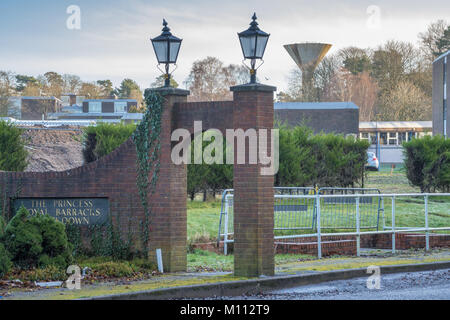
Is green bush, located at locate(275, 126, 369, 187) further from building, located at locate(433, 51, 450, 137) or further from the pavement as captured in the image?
building, located at locate(433, 51, 450, 137)

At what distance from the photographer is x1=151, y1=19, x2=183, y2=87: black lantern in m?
11.8

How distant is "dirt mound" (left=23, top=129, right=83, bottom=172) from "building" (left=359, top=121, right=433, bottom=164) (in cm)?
3149

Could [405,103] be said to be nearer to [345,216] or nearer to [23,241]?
[345,216]

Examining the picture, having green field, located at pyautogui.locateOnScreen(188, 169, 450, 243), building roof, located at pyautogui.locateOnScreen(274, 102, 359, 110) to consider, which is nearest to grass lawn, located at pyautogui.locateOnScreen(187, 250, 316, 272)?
green field, located at pyautogui.locateOnScreen(188, 169, 450, 243)

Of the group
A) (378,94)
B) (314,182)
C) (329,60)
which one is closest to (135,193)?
(314,182)

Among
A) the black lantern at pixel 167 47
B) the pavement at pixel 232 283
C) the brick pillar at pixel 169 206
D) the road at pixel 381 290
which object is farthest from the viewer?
the black lantern at pixel 167 47

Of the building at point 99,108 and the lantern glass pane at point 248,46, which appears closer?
the lantern glass pane at point 248,46

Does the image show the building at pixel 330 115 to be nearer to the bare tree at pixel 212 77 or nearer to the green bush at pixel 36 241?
the bare tree at pixel 212 77

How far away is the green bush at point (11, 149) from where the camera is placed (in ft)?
72.7

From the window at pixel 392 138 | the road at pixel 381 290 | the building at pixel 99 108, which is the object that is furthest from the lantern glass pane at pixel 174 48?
the building at pixel 99 108

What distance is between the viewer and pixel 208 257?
14727mm

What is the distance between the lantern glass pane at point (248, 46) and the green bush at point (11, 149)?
513 inches

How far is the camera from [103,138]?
83.8 ft

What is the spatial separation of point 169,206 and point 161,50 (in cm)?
266
